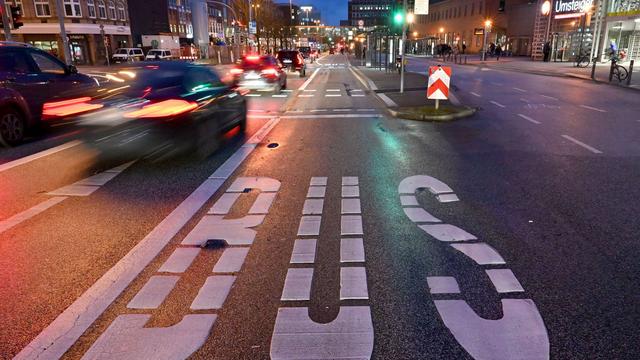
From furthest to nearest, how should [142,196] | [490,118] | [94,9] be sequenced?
[94,9] → [490,118] → [142,196]

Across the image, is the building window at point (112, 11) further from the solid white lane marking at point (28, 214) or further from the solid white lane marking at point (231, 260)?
the solid white lane marking at point (231, 260)

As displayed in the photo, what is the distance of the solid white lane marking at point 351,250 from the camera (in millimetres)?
4474

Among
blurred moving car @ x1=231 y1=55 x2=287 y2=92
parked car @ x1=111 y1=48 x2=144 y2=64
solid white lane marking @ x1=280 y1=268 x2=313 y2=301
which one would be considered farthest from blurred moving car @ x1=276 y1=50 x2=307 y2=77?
solid white lane marking @ x1=280 y1=268 x2=313 y2=301

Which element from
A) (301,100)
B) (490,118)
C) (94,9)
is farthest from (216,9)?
(490,118)

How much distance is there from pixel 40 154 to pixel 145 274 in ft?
21.6

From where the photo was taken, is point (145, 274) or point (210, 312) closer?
point (210, 312)

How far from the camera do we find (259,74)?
841 inches

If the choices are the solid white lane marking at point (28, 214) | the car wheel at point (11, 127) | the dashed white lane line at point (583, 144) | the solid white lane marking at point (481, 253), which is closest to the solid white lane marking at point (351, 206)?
the solid white lane marking at point (481, 253)

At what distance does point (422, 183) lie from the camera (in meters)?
6.96

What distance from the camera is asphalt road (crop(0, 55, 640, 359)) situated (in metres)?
3.28

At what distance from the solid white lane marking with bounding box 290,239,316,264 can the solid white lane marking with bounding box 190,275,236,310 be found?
65 cm

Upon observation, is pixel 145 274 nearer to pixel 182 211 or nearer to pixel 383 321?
pixel 182 211

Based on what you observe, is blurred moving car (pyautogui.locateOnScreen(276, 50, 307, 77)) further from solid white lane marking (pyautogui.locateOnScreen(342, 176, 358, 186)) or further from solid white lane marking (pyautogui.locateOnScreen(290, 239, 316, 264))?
solid white lane marking (pyautogui.locateOnScreen(290, 239, 316, 264))

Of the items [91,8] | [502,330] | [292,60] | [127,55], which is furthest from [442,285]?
[91,8]
